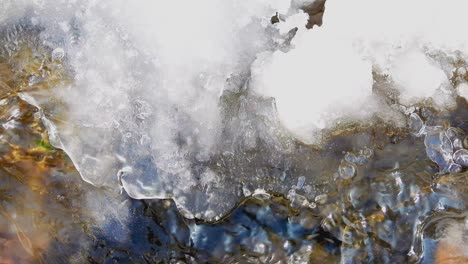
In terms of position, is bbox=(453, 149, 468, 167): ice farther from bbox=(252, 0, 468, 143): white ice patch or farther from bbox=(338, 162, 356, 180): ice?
bbox=(338, 162, 356, 180): ice

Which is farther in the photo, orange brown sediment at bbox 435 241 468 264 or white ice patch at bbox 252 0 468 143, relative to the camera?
white ice patch at bbox 252 0 468 143

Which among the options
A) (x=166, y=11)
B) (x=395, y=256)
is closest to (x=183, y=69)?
(x=166, y=11)

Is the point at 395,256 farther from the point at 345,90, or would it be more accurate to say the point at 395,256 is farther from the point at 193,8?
the point at 193,8

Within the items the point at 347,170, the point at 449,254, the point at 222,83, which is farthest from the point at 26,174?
the point at 449,254

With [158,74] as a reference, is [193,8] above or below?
above

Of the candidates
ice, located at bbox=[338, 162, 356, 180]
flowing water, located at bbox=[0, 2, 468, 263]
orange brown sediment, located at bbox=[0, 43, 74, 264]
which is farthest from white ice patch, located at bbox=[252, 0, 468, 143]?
orange brown sediment, located at bbox=[0, 43, 74, 264]

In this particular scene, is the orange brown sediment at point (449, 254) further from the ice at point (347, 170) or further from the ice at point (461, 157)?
the ice at point (347, 170)

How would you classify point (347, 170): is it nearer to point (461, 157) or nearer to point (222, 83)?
point (461, 157)
